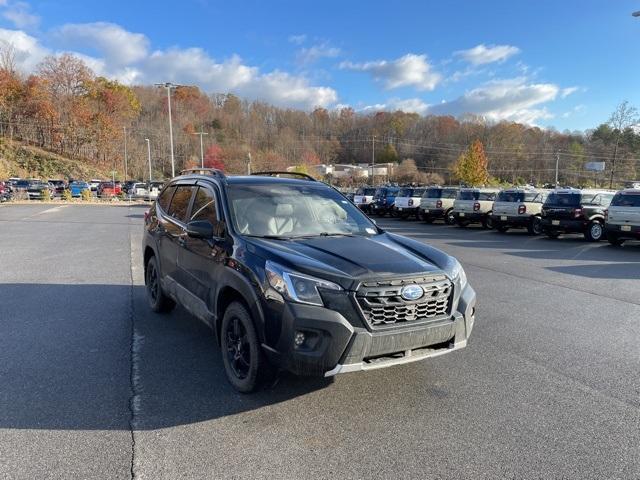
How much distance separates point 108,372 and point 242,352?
1382mm

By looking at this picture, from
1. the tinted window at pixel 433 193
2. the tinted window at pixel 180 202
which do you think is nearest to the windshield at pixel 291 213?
the tinted window at pixel 180 202

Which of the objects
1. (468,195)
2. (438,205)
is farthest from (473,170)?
(468,195)

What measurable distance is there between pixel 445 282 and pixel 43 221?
21.5 m

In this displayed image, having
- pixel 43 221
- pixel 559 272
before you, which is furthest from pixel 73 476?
pixel 43 221

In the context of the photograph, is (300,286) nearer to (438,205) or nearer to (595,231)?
(595,231)

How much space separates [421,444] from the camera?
3.18 metres

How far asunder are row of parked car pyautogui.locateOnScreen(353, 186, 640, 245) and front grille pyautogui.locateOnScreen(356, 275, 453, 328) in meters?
12.8

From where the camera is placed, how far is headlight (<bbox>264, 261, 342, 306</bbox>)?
3.37 metres

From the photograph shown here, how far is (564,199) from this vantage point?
16.3 meters

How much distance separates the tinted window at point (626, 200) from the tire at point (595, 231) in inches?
62.0

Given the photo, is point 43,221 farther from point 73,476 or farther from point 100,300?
point 73,476

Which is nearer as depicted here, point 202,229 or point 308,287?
point 308,287

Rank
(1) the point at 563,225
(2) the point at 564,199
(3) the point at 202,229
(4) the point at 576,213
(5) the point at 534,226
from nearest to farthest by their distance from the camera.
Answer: (3) the point at 202,229 → (4) the point at 576,213 → (1) the point at 563,225 → (2) the point at 564,199 → (5) the point at 534,226

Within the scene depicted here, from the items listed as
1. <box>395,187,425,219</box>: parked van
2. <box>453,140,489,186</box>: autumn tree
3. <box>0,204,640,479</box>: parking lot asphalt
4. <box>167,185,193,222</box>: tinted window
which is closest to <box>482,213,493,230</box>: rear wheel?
<box>395,187,425,219</box>: parked van
